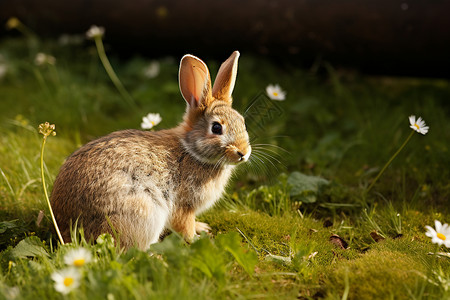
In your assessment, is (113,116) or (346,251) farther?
(113,116)

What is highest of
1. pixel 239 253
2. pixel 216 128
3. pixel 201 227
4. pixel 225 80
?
pixel 225 80

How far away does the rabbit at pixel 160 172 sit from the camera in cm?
362

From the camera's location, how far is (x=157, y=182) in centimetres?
394

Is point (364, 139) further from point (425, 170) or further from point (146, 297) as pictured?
point (146, 297)

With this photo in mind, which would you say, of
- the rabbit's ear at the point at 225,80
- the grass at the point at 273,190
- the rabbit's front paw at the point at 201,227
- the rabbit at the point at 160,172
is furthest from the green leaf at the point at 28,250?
the rabbit's ear at the point at 225,80

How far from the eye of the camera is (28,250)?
3475mm

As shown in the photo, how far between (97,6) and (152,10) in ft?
3.33

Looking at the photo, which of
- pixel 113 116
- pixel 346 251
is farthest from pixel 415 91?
pixel 113 116

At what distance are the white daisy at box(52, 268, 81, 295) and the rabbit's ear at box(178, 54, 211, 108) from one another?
6.67 ft

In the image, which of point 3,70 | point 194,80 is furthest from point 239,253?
point 3,70

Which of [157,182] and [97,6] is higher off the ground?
[97,6]

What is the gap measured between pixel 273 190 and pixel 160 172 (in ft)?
3.93

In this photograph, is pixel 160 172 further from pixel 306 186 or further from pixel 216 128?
pixel 306 186

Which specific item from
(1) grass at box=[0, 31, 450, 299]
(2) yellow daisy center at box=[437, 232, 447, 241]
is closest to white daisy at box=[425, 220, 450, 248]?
(2) yellow daisy center at box=[437, 232, 447, 241]
